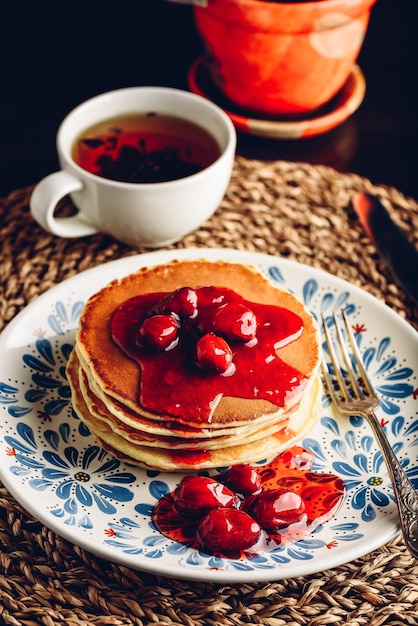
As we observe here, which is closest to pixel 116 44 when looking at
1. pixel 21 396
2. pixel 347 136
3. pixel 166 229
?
pixel 347 136

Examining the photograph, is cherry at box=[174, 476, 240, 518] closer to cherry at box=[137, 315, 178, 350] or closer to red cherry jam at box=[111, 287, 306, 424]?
red cherry jam at box=[111, 287, 306, 424]

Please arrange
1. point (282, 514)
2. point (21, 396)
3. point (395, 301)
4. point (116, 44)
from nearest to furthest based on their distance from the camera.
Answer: point (282, 514) < point (21, 396) < point (395, 301) < point (116, 44)

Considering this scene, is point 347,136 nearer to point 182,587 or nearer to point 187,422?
point 187,422

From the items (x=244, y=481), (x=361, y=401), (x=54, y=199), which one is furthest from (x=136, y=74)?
(x=244, y=481)

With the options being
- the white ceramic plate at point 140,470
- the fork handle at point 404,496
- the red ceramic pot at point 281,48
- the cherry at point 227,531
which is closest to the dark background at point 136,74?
the red ceramic pot at point 281,48

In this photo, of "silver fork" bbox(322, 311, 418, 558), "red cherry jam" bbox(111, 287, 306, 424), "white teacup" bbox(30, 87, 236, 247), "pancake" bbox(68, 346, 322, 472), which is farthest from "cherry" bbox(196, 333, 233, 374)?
"white teacup" bbox(30, 87, 236, 247)

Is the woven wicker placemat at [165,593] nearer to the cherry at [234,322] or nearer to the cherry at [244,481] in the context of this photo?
the cherry at [244,481]

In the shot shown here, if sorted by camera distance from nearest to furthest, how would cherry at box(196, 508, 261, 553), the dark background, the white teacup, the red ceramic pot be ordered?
cherry at box(196, 508, 261, 553)
the white teacup
the red ceramic pot
the dark background

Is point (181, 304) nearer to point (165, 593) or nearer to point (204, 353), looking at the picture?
point (204, 353)
